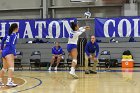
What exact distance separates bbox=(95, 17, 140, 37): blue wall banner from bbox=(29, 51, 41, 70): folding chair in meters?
3.75

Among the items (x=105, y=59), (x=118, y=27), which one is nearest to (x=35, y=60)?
(x=105, y=59)

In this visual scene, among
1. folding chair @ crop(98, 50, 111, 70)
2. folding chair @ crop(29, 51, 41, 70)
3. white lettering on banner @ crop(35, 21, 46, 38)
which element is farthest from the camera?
white lettering on banner @ crop(35, 21, 46, 38)

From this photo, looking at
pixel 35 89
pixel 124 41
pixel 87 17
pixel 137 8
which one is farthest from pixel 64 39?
pixel 35 89

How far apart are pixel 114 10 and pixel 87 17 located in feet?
6.01

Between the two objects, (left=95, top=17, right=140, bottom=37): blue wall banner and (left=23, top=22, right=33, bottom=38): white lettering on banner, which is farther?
(left=23, top=22, right=33, bottom=38): white lettering on banner

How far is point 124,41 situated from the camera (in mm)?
18656

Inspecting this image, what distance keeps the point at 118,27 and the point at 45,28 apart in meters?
4.46

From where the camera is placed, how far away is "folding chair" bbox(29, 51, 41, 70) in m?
18.0

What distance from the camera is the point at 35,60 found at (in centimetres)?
1805

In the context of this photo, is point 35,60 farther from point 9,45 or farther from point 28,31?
point 9,45

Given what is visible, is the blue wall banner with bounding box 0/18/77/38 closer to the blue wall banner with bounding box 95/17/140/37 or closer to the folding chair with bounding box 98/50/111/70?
the blue wall banner with bounding box 95/17/140/37

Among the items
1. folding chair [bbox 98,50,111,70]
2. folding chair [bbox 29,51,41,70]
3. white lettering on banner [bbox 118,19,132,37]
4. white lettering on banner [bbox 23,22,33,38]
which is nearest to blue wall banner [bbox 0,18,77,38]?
white lettering on banner [bbox 23,22,33,38]

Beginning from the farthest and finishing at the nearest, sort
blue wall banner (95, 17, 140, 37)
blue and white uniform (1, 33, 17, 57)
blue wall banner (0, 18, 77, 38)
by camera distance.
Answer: blue wall banner (0, 18, 77, 38) < blue wall banner (95, 17, 140, 37) < blue and white uniform (1, 33, 17, 57)

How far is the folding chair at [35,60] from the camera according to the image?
18034 millimetres
